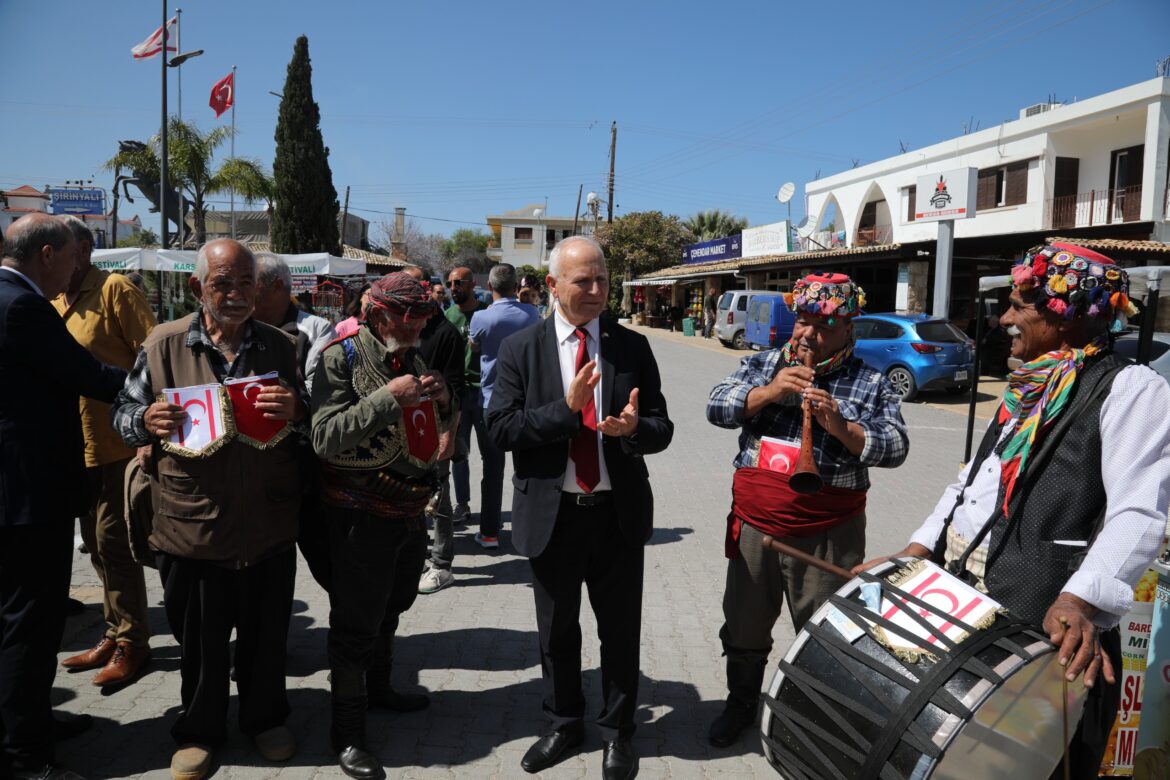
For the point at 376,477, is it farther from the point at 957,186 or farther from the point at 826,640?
the point at 957,186

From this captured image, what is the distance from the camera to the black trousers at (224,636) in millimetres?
3074

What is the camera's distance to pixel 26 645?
9.68 ft

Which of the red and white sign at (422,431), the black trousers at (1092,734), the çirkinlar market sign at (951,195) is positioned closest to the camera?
the black trousers at (1092,734)

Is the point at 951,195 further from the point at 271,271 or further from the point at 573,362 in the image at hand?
the point at 573,362

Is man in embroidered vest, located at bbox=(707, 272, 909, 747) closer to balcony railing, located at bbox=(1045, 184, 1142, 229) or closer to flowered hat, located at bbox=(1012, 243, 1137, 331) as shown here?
flowered hat, located at bbox=(1012, 243, 1137, 331)

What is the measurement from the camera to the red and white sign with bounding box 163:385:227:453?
2930mm

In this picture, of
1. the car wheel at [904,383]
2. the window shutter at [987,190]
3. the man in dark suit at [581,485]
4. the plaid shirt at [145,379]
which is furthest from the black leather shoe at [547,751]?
the window shutter at [987,190]

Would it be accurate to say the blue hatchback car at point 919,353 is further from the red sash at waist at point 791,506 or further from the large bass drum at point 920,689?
the large bass drum at point 920,689

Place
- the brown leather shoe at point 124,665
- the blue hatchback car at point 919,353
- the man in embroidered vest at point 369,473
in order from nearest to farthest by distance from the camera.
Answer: the man in embroidered vest at point 369,473 < the brown leather shoe at point 124,665 < the blue hatchback car at point 919,353

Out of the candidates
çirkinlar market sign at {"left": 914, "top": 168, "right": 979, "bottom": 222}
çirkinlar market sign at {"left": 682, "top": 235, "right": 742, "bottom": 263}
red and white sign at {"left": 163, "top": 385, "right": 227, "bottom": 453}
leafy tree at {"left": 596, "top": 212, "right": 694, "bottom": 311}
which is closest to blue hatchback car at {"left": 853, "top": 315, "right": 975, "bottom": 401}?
çirkinlar market sign at {"left": 914, "top": 168, "right": 979, "bottom": 222}

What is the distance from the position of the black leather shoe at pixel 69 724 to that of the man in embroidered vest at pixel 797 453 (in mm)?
2696

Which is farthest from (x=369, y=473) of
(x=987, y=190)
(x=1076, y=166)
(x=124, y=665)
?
(x=987, y=190)

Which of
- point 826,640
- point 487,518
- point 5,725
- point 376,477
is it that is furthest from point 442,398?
point 487,518

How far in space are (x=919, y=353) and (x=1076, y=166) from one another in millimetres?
12295
